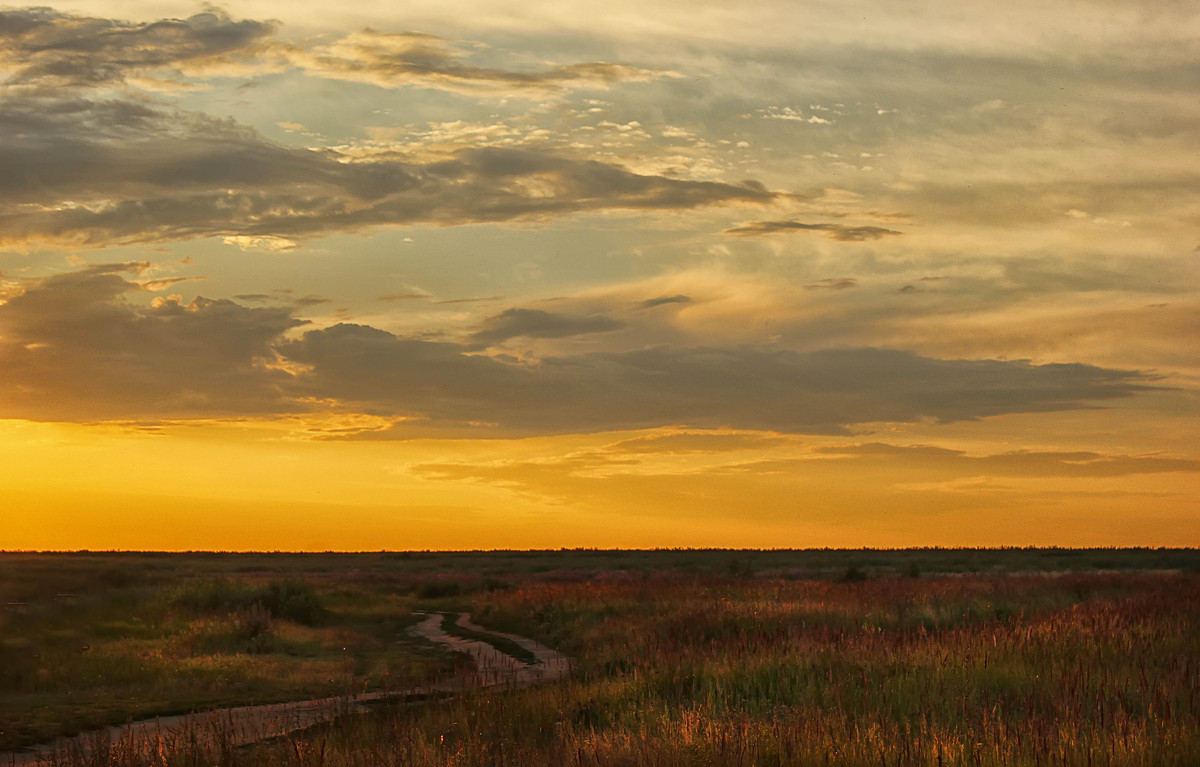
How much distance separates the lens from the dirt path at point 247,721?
11023 mm

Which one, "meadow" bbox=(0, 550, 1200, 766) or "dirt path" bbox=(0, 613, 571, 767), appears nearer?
"meadow" bbox=(0, 550, 1200, 766)

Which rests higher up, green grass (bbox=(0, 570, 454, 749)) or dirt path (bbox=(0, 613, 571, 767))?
dirt path (bbox=(0, 613, 571, 767))

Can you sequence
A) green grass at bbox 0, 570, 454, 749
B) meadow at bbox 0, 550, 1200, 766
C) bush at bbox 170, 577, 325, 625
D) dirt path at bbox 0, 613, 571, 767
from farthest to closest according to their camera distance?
bush at bbox 170, 577, 325, 625 → green grass at bbox 0, 570, 454, 749 → dirt path at bbox 0, 613, 571, 767 → meadow at bbox 0, 550, 1200, 766

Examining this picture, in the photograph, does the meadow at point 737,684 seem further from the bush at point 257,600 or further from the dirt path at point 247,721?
the bush at point 257,600

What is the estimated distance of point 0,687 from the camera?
73.3 ft

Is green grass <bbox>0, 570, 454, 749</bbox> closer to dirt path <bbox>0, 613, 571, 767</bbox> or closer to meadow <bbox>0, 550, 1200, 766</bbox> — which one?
meadow <bbox>0, 550, 1200, 766</bbox>

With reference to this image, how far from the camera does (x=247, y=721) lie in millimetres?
15805

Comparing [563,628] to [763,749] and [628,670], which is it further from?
[763,749]

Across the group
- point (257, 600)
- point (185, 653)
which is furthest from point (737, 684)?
point (257, 600)

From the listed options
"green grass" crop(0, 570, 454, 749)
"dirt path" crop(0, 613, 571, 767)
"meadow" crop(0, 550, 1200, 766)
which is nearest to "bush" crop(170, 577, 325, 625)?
"green grass" crop(0, 570, 454, 749)

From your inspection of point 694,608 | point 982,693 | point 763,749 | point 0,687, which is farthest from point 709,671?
→ point 0,687

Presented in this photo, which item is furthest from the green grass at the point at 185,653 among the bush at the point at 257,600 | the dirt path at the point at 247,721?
the dirt path at the point at 247,721

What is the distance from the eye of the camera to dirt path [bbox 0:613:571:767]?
11023 millimetres

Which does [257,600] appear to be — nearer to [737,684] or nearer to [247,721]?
[247,721]
